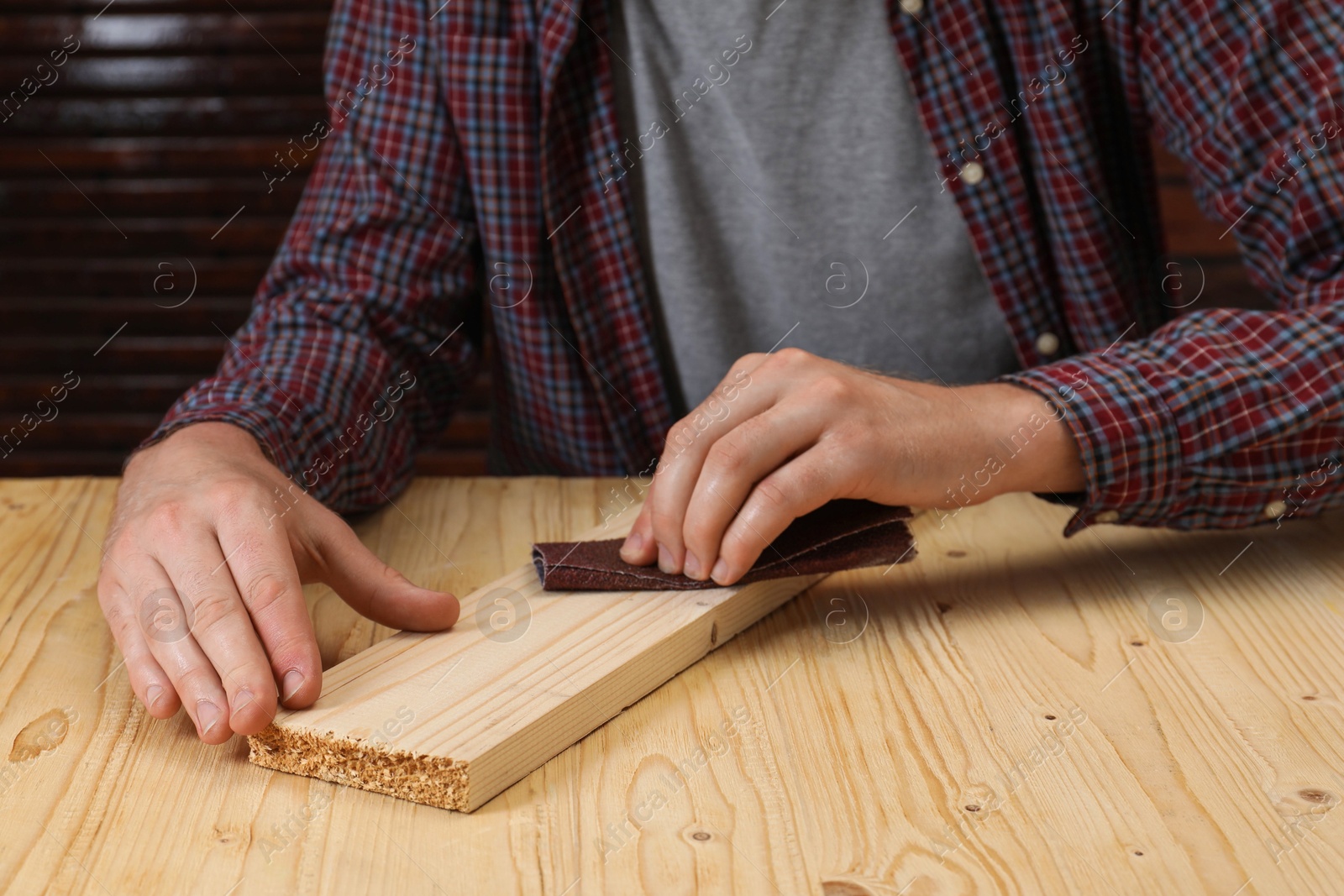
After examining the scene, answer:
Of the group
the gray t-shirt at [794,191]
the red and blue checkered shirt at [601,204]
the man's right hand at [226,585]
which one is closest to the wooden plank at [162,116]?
the red and blue checkered shirt at [601,204]

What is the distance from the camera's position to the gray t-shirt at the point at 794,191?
4.69 ft

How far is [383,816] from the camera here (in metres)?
0.69

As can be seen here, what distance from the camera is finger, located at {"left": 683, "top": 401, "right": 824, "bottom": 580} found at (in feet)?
2.94

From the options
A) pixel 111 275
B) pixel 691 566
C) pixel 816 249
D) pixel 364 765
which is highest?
pixel 364 765

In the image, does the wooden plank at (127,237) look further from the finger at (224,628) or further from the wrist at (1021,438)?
the wrist at (1021,438)

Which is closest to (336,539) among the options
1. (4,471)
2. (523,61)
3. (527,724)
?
(527,724)

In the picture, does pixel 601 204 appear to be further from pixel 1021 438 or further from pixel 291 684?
pixel 291 684

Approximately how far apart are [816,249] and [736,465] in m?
0.66

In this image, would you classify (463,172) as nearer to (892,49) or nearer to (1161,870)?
(892,49)

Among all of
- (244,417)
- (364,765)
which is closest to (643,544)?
(364,765)

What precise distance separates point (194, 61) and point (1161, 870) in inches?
93.9

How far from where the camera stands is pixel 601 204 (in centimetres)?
146

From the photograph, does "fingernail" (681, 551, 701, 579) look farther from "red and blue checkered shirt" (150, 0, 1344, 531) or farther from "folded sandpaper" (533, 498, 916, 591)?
"red and blue checkered shirt" (150, 0, 1344, 531)

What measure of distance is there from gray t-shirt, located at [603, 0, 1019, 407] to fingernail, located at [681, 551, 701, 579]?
2.08 ft
